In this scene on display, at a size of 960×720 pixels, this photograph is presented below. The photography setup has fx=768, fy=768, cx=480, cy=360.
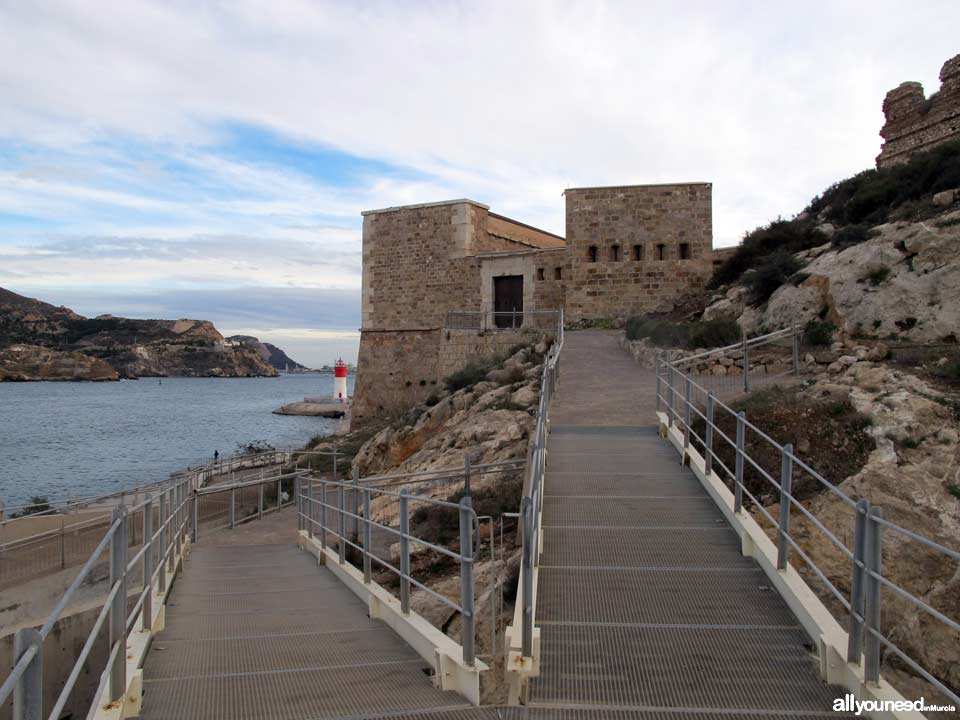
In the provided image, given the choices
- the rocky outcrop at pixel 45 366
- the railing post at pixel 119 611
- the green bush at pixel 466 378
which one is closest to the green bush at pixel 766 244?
the green bush at pixel 466 378

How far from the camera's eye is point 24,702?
241 centimetres

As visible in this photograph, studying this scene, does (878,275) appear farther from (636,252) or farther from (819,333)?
(636,252)

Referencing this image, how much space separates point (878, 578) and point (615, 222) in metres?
18.9

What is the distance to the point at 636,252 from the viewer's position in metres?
21.9

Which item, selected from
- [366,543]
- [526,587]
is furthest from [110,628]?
[366,543]

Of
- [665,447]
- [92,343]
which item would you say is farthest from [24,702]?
[92,343]

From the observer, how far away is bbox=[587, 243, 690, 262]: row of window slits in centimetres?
2156

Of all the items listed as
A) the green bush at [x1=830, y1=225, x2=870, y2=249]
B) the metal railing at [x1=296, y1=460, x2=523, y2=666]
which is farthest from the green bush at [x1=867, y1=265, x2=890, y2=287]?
the metal railing at [x1=296, y1=460, x2=523, y2=666]

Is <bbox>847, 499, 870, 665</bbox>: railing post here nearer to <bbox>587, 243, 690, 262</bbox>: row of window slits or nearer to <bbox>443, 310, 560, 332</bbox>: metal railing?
<bbox>443, 310, 560, 332</bbox>: metal railing

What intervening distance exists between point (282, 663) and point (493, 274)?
63.4 feet

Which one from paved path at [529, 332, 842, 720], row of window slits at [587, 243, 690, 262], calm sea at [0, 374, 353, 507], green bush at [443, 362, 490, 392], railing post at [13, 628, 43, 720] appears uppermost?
row of window slits at [587, 243, 690, 262]

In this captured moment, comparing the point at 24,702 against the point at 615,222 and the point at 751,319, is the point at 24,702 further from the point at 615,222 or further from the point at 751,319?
the point at 615,222

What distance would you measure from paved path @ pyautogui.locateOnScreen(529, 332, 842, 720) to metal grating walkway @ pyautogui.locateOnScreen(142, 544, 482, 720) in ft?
2.75

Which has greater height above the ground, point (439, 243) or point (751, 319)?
point (439, 243)
